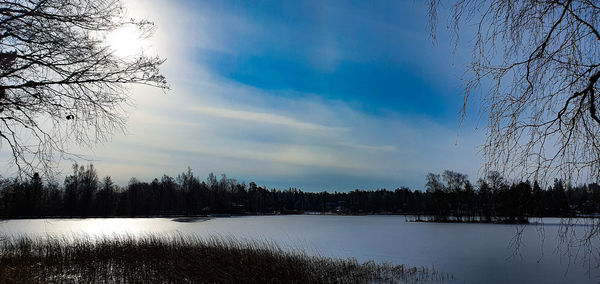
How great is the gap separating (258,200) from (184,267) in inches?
4489

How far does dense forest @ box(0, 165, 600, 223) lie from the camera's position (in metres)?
3.39

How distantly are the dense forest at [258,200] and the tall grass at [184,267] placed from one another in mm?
2048

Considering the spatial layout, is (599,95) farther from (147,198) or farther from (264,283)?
(147,198)

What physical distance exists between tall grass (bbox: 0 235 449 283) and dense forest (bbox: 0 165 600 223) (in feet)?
6.72

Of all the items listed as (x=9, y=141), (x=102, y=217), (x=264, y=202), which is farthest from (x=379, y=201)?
(x=9, y=141)

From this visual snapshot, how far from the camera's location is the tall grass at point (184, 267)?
1029cm

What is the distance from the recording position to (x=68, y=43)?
4.49m

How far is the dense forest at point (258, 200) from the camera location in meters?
3.39

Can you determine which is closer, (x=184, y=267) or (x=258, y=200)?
(x=184, y=267)

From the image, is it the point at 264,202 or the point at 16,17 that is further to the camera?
the point at 264,202

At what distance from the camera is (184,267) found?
36.6ft

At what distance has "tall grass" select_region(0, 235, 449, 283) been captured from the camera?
10.3 metres

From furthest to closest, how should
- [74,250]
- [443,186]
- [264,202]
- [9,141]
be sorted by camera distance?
[264,202]
[443,186]
[74,250]
[9,141]

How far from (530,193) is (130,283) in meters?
9.95
